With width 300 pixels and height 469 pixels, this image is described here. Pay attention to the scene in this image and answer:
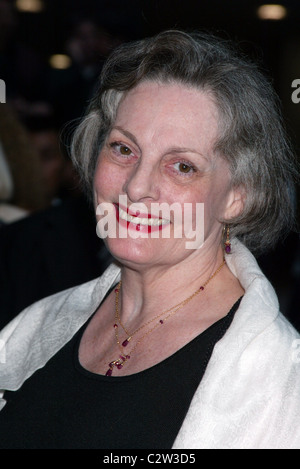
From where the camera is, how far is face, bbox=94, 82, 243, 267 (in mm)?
1953

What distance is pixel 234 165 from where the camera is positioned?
201 cm

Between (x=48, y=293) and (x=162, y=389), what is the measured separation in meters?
1.43

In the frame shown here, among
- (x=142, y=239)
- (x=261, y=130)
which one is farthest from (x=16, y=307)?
(x=261, y=130)

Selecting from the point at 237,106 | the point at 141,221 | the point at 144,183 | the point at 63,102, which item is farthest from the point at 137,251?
the point at 63,102

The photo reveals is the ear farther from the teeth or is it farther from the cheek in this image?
the cheek

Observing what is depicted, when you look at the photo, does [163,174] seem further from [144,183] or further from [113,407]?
[113,407]

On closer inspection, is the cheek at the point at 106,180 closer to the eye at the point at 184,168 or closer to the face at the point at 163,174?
the face at the point at 163,174

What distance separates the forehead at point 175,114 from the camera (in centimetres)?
195

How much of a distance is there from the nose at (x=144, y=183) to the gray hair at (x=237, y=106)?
0.18 m

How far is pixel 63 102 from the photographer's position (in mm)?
4340

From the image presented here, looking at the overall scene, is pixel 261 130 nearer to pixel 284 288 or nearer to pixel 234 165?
pixel 234 165

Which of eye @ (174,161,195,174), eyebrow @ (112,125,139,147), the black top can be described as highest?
eyebrow @ (112,125,139,147)

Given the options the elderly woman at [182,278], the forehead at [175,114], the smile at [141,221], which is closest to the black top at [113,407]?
the elderly woman at [182,278]

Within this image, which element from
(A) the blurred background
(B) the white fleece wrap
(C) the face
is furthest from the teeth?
(A) the blurred background
